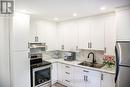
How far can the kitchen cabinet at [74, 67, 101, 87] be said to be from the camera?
2.77 metres

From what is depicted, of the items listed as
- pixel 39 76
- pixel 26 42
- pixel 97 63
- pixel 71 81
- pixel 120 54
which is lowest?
pixel 71 81

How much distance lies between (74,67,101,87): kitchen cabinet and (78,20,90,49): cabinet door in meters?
0.79

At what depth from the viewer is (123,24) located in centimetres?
232

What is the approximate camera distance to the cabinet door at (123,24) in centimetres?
227

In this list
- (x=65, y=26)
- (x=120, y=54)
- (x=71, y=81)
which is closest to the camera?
(x=120, y=54)

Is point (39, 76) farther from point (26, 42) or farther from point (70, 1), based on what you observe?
point (70, 1)

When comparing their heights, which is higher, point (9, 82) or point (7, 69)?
point (7, 69)

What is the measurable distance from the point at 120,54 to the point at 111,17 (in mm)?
1102

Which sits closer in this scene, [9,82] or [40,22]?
[9,82]

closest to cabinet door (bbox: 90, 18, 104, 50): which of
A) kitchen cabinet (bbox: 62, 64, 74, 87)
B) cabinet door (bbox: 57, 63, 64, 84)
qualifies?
kitchen cabinet (bbox: 62, 64, 74, 87)

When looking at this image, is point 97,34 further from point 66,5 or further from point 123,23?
point 66,5

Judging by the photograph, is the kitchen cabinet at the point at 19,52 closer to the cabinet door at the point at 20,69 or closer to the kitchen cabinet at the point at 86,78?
the cabinet door at the point at 20,69

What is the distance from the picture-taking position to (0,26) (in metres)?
2.10

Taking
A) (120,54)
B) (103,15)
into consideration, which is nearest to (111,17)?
(103,15)
